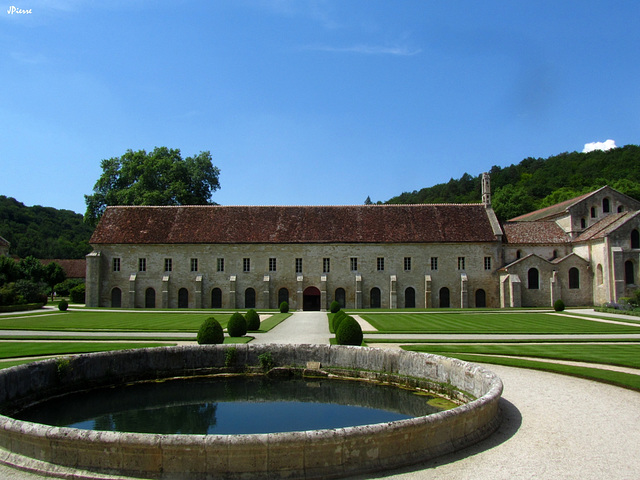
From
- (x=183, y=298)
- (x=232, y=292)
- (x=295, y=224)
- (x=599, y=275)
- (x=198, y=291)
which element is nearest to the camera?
(x=599, y=275)

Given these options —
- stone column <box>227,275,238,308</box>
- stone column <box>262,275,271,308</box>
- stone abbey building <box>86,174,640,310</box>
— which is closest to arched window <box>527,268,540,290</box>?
stone abbey building <box>86,174,640,310</box>

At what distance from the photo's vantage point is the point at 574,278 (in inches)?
1638

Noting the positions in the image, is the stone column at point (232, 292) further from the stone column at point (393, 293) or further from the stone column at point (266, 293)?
the stone column at point (393, 293)

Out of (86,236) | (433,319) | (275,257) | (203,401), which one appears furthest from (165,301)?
(86,236)

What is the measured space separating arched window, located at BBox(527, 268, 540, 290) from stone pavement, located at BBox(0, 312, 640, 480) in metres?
31.3

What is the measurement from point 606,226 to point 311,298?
25860mm

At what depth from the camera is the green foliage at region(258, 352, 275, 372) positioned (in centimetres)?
1391

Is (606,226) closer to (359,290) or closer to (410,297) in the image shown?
(410,297)

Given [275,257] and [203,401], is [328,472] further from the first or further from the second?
[275,257]

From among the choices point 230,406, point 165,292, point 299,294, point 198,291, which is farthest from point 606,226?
point 230,406

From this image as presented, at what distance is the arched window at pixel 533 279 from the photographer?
135 feet

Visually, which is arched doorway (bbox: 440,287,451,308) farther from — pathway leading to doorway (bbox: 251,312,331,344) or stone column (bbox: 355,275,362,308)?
pathway leading to doorway (bbox: 251,312,331,344)

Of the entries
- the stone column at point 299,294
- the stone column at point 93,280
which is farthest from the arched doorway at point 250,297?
the stone column at point 93,280

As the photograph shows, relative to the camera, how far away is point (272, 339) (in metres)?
19.8
